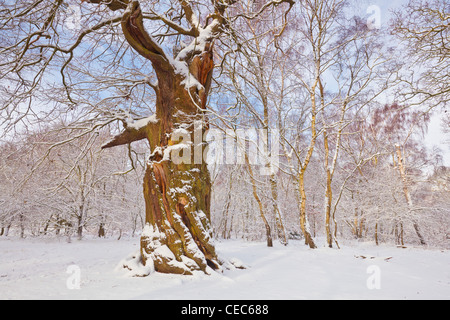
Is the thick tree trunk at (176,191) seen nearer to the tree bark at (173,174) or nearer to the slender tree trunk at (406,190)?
the tree bark at (173,174)

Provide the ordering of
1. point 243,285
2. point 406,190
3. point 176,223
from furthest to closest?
point 406,190 → point 176,223 → point 243,285

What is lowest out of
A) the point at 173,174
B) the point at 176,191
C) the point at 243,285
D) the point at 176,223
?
the point at 243,285

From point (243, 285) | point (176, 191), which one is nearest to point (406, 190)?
point (243, 285)

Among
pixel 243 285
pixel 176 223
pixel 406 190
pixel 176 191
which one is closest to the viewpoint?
pixel 243 285

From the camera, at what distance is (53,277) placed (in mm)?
4031

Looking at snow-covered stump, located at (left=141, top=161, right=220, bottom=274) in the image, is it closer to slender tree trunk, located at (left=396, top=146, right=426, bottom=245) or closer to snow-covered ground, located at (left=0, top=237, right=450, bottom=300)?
snow-covered ground, located at (left=0, top=237, right=450, bottom=300)

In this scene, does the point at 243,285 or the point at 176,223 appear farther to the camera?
the point at 176,223

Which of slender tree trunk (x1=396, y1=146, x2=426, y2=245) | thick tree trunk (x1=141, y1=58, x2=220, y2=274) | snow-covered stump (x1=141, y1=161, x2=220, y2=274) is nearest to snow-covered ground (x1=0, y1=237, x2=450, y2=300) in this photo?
snow-covered stump (x1=141, y1=161, x2=220, y2=274)

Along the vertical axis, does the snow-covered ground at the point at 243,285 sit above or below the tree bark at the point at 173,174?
below

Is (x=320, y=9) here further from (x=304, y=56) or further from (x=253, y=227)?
(x=253, y=227)

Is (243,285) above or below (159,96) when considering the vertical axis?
below

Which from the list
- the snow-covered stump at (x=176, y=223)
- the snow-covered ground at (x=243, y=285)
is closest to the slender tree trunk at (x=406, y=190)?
the snow-covered ground at (x=243, y=285)

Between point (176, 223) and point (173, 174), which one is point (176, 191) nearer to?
point (173, 174)
